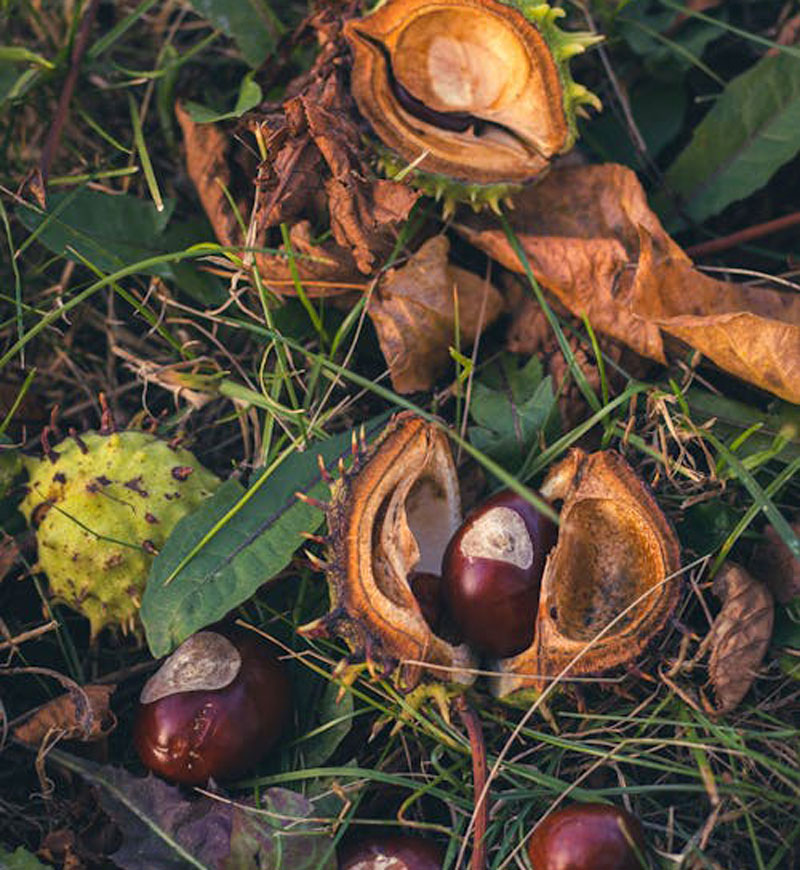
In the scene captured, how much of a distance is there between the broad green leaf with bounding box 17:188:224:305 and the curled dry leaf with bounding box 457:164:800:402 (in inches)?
17.7

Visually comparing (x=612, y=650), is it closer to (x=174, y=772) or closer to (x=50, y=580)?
(x=174, y=772)

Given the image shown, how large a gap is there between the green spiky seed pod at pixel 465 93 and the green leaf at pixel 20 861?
100 centimetres

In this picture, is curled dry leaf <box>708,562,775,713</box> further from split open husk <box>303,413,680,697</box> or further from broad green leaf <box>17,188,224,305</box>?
broad green leaf <box>17,188,224,305</box>

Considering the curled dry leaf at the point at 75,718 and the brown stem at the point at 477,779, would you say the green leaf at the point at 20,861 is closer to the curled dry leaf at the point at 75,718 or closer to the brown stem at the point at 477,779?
the curled dry leaf at the point at 75,718

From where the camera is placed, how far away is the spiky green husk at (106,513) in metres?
1.23

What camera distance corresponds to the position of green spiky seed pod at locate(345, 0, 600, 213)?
132cm

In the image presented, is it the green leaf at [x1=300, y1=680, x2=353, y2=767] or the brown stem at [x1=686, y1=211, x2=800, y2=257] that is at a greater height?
the brown stem at [x1=686, y1=211, x2=800, y2=257]

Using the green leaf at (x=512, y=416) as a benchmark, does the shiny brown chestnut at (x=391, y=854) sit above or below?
below

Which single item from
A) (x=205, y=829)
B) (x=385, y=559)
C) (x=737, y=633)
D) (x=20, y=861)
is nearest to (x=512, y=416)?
(x=385, y=559)

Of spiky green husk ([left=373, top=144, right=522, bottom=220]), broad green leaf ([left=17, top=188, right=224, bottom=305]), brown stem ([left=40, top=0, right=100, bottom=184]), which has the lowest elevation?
broad green leaf ([left=17, top=188, right=224, bottom=305])

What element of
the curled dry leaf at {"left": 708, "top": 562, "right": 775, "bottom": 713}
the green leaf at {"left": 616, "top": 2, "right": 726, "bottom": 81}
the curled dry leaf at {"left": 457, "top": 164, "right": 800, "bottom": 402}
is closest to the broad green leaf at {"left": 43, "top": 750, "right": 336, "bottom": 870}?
the curled dry leaf at {"left": 708, "top": 562, "right": 775, "bottom": 713}

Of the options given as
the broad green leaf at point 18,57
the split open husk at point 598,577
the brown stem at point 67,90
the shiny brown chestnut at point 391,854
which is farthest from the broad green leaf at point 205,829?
the broad green leaf at point 18,57

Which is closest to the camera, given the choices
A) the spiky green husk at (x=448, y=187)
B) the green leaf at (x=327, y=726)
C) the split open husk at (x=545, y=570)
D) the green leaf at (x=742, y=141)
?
the split open husk at (x=545, y=570)

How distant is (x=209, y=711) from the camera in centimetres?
121
